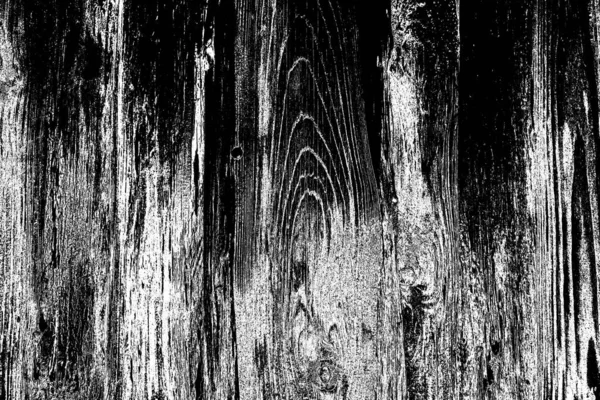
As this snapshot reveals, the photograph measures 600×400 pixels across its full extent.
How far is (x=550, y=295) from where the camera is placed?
4.11 feet

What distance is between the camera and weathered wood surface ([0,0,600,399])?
1.26m

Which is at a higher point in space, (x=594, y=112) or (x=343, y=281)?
(x=594, y=112)

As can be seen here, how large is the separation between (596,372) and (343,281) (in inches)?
19.0

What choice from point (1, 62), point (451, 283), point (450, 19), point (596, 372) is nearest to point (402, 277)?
point (451, 283)

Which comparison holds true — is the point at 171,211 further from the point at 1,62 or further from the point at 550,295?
the point at 550,295

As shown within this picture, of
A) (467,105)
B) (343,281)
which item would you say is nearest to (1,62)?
(343,281)

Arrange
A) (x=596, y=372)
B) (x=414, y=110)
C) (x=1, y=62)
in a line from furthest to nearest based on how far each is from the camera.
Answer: (x=1, y=62), (x=414, y=110), (x=596, y=372)

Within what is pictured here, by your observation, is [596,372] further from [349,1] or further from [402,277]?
[349,1]

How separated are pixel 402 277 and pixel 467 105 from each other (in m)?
0.35

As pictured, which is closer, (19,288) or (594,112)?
(594,112)

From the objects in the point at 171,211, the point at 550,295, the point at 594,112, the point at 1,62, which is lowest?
the point at 550,295

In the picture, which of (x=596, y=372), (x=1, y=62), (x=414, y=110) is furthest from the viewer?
(x=1, y=62)

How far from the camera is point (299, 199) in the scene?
1359 millimetres

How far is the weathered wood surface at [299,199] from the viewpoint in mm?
1263
